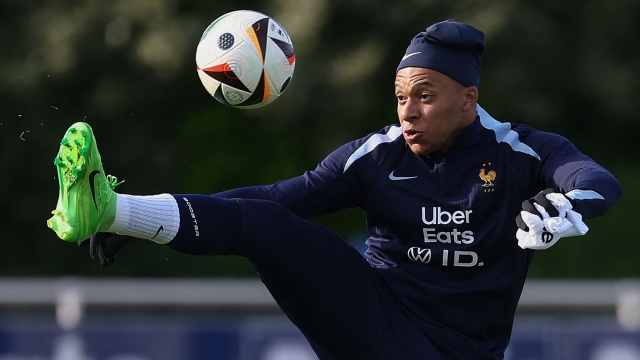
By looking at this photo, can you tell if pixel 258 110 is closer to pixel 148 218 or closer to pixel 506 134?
pixel 506 134

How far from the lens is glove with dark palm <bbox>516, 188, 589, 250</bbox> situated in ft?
13.3

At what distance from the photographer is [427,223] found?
494 cm

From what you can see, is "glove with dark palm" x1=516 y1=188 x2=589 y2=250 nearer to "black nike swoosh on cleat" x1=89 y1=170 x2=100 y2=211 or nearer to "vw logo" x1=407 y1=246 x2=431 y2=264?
"vw logo" x1=407 y1=246 x2=431 y2=264

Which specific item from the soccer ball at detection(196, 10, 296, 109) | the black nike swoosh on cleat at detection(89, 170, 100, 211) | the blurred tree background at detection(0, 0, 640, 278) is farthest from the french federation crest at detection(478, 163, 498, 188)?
the blurred tree background at detection(0, 0, 640, 278)

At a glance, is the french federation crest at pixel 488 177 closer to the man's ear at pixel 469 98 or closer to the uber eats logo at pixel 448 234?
the uber eats logo at pixel 448 234

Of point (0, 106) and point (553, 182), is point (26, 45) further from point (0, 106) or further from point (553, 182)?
point (553, 182)

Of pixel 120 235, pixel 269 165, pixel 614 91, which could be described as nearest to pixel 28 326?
pixel 120 235

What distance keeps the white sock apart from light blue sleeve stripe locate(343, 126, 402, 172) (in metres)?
1.00

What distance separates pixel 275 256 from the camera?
457cm

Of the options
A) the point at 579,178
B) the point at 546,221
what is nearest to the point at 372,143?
the point at 579,178

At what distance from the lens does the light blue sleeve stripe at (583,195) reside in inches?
169

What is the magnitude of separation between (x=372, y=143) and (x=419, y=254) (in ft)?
1.88

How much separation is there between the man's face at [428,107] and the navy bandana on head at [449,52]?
0.03 metres

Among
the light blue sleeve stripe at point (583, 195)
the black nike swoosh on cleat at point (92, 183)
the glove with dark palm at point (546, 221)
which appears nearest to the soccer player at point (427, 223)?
the light blue sleeve stripe at point (583, 195)
